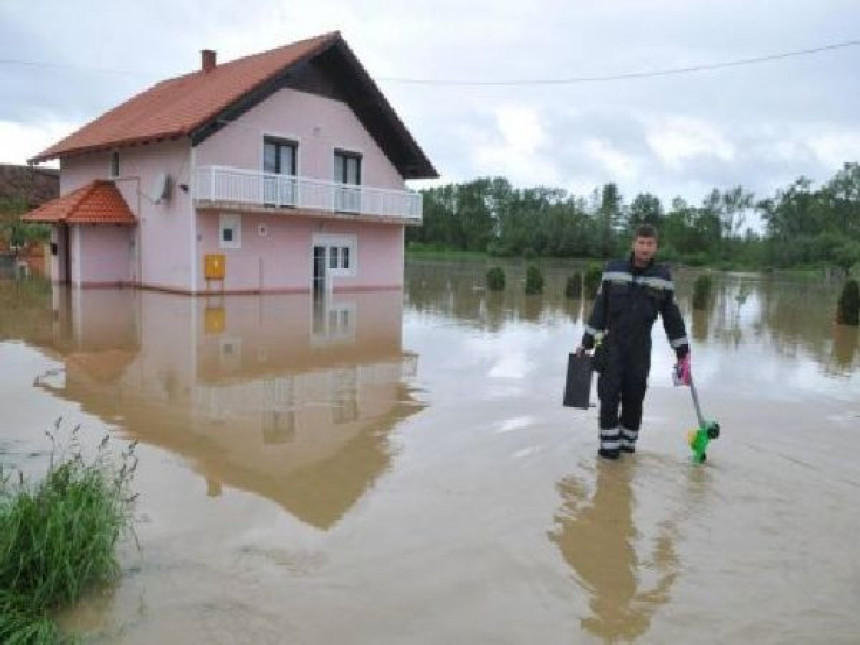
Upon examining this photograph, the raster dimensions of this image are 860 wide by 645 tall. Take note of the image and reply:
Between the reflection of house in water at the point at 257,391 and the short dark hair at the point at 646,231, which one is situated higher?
the short dark hair at the point at 646,231

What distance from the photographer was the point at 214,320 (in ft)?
51.0

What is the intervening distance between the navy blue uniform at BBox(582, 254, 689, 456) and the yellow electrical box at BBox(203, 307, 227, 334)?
897cm

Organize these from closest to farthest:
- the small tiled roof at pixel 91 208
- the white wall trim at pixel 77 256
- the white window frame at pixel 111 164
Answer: the small tiled roof at pixel 91 208
the white wall trim at pixel 77 256
the white window frame at pixel 111 164

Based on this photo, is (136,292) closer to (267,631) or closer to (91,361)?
(91,361)

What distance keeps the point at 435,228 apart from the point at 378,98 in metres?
63.2

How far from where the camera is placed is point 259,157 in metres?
22.3

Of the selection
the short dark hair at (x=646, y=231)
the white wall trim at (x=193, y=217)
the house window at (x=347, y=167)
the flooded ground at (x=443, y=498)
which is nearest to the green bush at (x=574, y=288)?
the house window at (x=347, y=167)

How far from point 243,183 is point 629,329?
1671cm

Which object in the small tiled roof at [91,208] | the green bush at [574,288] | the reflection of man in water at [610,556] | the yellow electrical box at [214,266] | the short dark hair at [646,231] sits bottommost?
the reflection of man in water at [610,556]

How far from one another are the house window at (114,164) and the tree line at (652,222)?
143ft

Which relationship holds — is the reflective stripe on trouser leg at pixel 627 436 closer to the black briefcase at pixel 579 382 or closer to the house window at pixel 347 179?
the black briefcase at pixel 579 382

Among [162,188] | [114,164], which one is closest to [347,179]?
[162,188]

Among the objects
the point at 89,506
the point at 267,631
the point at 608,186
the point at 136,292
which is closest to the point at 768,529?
the point at 267,631

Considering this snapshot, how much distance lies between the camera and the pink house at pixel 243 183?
21078mm
